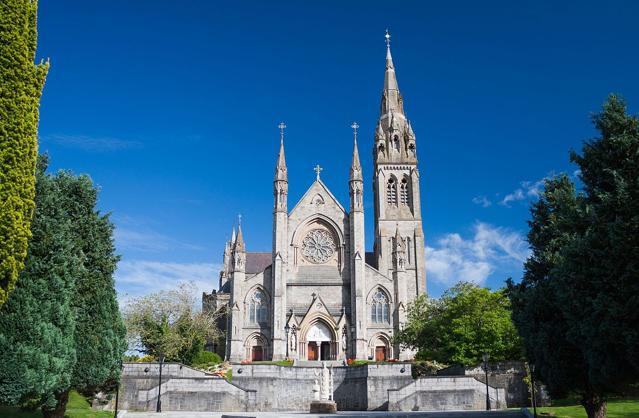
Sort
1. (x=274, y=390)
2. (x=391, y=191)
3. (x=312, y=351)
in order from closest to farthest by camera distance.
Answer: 1. (x=274, y=390)
2. (x=312, y=351)
3. (x=391, y=191)

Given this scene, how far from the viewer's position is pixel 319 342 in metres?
55.2

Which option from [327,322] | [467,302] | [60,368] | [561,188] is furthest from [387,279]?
[60,368]

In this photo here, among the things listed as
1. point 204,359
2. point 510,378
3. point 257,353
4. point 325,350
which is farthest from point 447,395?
point 257,353

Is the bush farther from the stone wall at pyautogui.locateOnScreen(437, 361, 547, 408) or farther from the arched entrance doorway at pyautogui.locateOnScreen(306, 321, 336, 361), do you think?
the stone wall at pyautogui.locateOnScreen(437, 361, 547, 408)

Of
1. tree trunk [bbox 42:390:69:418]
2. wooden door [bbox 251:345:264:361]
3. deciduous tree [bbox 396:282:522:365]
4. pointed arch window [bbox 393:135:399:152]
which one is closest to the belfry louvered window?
pointed arch window [bbox 393:135:399:152]

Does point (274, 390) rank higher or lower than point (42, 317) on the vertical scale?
lower

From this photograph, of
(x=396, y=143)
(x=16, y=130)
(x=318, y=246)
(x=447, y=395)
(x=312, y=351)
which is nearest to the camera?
(x=16, y=130)

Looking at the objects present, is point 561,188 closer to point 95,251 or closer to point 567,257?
point 567,257

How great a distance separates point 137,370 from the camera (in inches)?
1358

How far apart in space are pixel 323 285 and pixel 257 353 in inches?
336

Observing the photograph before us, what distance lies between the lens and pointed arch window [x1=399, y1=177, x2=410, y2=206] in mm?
64125

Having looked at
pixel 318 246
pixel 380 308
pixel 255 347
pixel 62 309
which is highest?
pixel 318 246

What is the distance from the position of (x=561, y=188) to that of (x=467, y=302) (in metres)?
17.6

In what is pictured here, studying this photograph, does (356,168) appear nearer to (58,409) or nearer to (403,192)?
(403,192)
